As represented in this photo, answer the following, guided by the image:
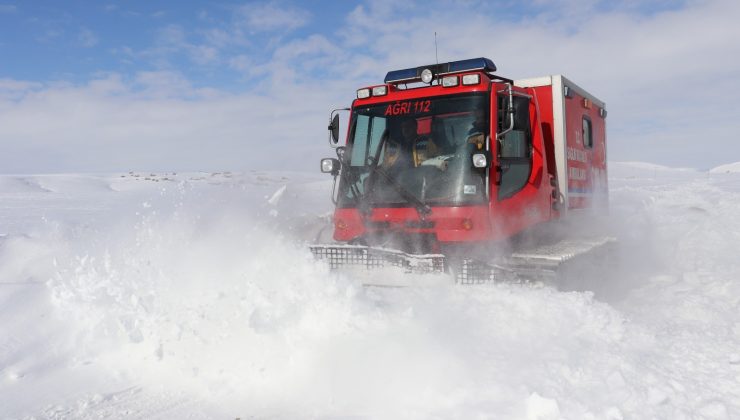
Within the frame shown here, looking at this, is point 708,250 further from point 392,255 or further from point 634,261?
point 392,255

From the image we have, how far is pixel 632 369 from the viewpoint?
11.9ft

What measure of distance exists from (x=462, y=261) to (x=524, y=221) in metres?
1.06

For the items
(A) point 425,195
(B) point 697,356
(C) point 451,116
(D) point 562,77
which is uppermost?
(D) point 562,77

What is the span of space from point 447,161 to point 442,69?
1.34 metres

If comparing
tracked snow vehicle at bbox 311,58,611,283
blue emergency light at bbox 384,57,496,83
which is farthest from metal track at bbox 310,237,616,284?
blue emergency light at bbox 384,57,496,83

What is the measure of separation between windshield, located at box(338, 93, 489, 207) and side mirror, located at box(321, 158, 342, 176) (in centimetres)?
10

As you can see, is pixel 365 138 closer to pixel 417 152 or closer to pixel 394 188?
pixel 417 152

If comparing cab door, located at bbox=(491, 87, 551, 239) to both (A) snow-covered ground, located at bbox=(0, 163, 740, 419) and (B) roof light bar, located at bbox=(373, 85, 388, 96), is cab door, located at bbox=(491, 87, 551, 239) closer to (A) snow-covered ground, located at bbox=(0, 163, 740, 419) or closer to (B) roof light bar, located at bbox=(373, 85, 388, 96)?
(A) snow-covered ground, located at bbox=(0, 163, 740, 419)

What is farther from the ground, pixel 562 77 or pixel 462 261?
pixel 562 77

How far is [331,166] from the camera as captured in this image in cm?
608

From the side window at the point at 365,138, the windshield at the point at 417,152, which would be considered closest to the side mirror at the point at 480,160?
the windshield at the point at 417,152

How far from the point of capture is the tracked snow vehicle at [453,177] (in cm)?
519

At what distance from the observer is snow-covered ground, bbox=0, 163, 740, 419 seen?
3.30 m

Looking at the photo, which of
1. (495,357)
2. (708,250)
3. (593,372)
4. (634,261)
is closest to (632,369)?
Answer: (593,372)
